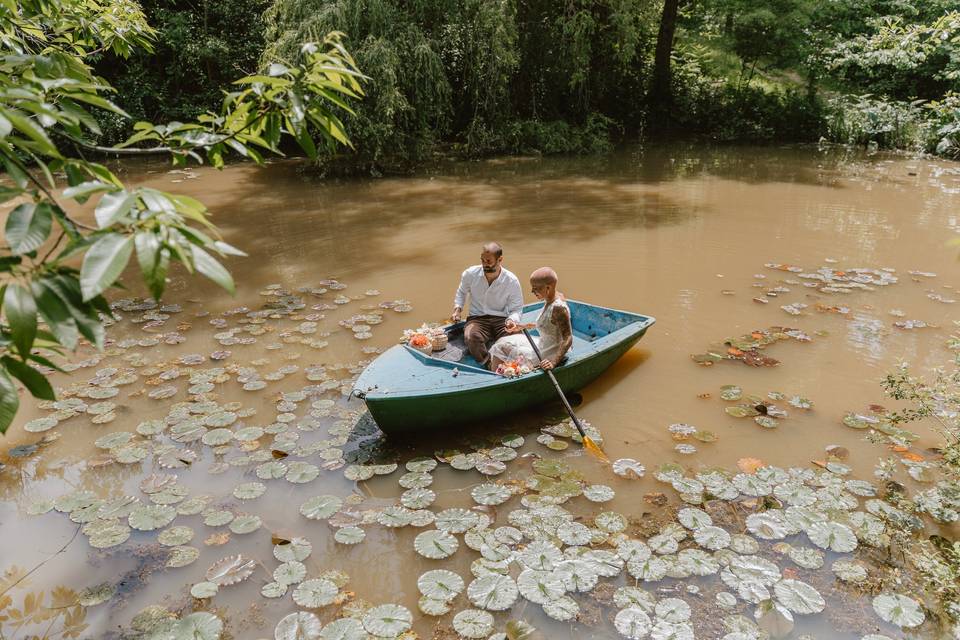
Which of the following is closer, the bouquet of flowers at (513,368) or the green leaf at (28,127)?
the green leaf at (28,127)

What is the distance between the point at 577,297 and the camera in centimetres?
820

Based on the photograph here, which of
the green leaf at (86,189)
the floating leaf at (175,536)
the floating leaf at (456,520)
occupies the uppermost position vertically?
the green leaf at (86,189)

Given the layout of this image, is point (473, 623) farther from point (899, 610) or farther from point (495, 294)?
point (495, 294)

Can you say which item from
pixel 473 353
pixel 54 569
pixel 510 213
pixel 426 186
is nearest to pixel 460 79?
pixel 426 186

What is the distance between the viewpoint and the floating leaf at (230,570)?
3.83 meters

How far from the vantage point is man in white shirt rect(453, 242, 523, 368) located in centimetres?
592

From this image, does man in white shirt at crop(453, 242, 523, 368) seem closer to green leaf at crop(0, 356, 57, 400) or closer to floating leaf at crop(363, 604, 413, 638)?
floating leaf at crop(363, 604, 413, 638)

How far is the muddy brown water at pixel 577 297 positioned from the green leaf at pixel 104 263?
6.49 feet

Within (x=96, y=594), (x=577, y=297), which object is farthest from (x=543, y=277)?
(x=96, y=594)

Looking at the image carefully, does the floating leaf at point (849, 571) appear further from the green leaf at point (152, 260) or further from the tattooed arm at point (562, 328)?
the green leaf at point (152, 260)

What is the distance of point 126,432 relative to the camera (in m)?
5.28

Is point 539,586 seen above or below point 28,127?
below

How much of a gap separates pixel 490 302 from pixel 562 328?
2.81 ft

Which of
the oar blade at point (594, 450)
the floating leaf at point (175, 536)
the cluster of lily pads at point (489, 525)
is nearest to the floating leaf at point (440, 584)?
the cluster of lily pads at point (489, 525)
